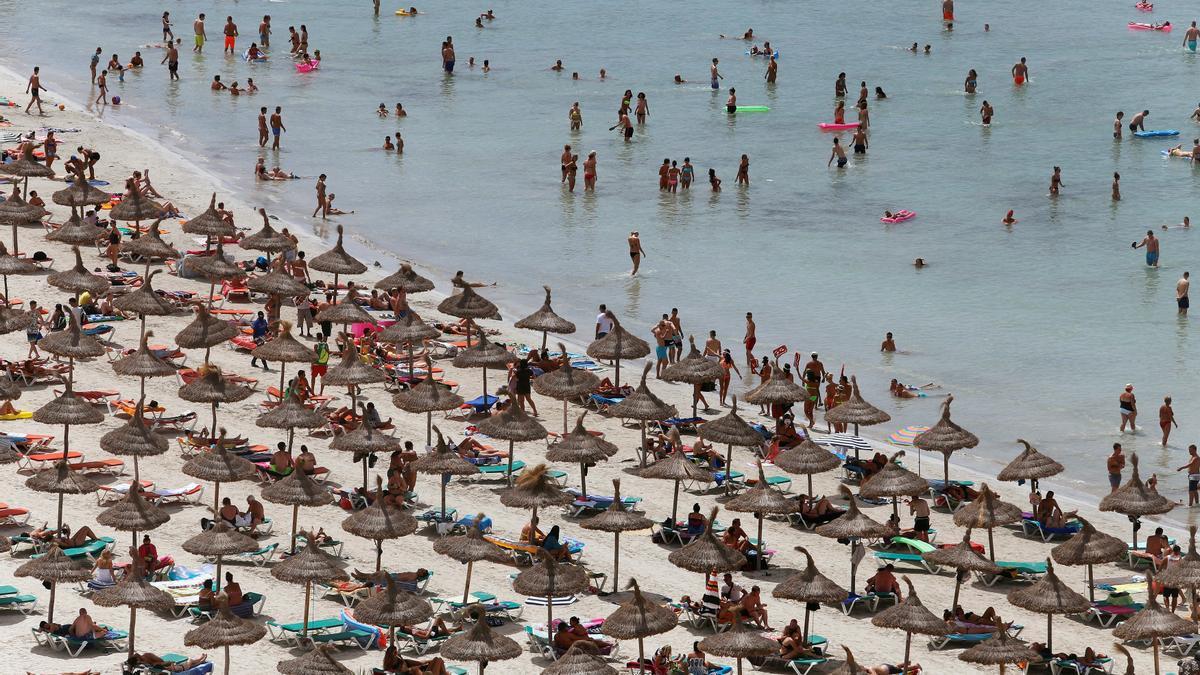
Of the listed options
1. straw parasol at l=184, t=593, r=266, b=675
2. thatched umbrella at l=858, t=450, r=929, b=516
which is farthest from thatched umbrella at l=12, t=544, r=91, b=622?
thatched umbrella at l=858, t=450, r=929, b=516

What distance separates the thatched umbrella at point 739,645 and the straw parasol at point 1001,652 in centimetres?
211

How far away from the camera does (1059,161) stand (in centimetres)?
4859

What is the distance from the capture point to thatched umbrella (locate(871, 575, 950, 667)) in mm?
18188

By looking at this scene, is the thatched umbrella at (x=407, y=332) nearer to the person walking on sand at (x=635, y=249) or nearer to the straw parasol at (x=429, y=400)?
the straw parasol at (x=429, y=400)

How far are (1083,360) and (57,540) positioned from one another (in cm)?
2004

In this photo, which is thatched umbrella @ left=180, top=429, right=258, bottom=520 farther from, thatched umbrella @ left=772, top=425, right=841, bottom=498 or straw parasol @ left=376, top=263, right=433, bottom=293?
straw parasol @ left=376, top=263, right=433, bottom=293

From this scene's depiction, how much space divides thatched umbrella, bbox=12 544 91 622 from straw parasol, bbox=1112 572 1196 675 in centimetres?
1078

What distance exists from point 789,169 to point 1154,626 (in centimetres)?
3067

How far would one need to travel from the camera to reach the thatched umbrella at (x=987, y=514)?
21.7 meters

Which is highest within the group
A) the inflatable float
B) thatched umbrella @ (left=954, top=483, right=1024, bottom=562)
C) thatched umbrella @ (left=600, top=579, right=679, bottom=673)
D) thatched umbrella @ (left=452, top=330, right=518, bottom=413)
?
the inflatable float

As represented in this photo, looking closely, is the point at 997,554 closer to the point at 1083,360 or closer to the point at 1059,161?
the point at 1083,360

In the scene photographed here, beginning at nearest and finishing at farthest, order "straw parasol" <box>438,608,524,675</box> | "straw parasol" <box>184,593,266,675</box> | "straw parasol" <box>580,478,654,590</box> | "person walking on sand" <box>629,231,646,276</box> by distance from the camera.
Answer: "straw parasol" <box>184,593,266,675</box> < "straw parasol" <box>438,608,524,675</box> < "straw parasol" <box>580,478,654,590</box> < "person walking on sand" <box>629,231,646,276</box>

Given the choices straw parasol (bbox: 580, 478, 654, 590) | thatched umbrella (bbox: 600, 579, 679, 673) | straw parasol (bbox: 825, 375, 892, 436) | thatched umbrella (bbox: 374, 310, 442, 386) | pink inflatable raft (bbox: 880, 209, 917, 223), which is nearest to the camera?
thatched umbrella (bbox: 600, 579, 679, 673)

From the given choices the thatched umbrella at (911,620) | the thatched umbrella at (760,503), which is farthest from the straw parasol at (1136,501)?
the thatched umbrella at (911,620)
